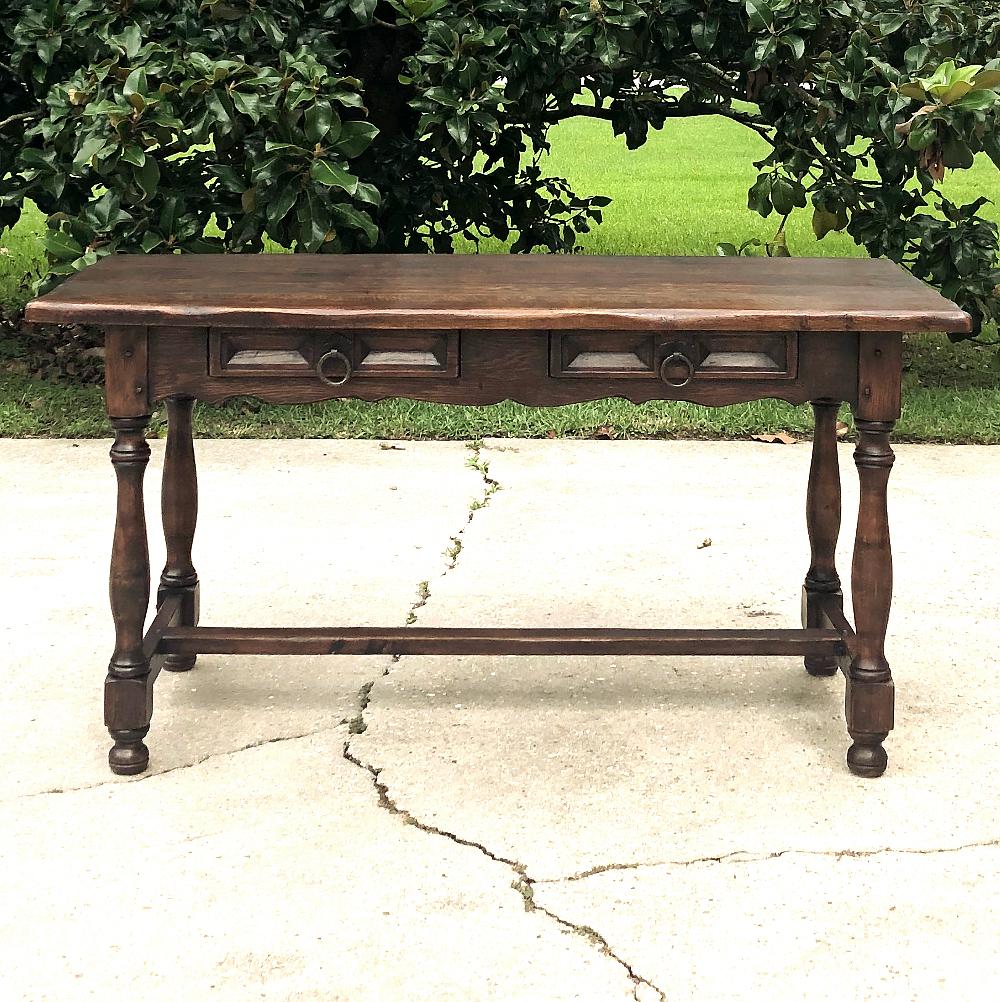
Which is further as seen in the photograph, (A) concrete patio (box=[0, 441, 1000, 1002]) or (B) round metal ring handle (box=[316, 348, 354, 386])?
(B) round metal ring handle (box=[316, 348, 354, 386])

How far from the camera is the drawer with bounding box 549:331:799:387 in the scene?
10.7ft

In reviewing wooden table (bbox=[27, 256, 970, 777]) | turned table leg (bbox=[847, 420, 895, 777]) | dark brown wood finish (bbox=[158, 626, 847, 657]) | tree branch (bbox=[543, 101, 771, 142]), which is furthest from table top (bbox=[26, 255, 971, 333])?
tree branch (bbox=[543, 101, 771, 142])

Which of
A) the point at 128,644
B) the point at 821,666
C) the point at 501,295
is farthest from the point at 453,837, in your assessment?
the point at 821,666

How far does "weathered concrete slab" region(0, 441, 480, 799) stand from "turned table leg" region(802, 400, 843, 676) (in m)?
1.06

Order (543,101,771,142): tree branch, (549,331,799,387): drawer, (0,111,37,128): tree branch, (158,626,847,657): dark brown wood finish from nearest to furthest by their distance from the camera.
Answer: (549,331,799,387): drawer
(158,626,847,657): dark brown wood finish
(0,111,37,128): tree branch
(543,101,771,142): tree branch

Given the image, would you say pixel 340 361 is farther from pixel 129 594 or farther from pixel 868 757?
pixel 868 757

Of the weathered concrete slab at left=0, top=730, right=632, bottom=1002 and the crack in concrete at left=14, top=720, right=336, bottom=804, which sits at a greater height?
the weathered concrete slab at left=0, top=730, right=632, bottom=1002

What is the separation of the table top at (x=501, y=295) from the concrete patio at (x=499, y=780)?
0.94 metres

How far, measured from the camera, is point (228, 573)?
185 inches

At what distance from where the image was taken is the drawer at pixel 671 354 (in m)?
3.26

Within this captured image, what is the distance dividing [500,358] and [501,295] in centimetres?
15

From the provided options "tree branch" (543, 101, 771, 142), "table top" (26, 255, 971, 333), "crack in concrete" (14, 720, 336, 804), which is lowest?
"crack in concrete" (14, 720, 336, 804)

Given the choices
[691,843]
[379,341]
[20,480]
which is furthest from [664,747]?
[20,480]

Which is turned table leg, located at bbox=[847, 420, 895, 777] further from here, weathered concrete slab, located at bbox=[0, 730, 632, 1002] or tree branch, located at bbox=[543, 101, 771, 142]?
tree branch, located at bbox=[543, 101, 771, 142]
